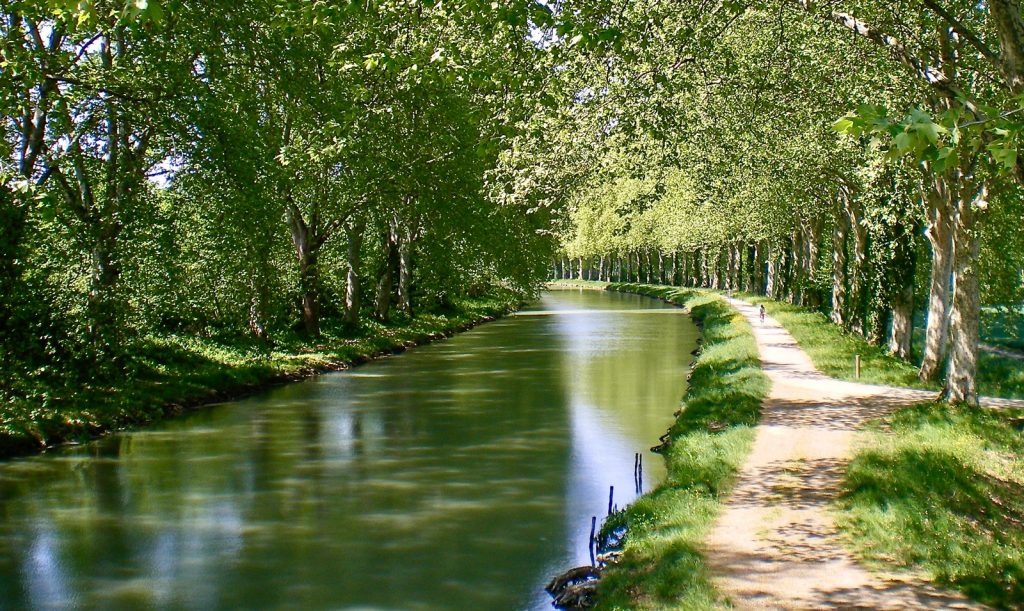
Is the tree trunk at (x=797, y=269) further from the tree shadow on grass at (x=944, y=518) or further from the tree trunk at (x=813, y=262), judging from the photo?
the tree shadow on grass at (x=944, y=518)

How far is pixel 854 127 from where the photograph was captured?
14.5 feet

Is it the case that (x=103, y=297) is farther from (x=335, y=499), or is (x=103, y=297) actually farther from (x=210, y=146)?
(x=335, y=499)

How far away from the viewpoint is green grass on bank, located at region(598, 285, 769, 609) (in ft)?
24.9

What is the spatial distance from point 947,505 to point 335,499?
8184 millimetres

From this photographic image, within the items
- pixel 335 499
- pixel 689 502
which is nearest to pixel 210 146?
pixel 335 499

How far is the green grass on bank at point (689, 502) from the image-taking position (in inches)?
299

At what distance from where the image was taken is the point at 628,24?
11.4m

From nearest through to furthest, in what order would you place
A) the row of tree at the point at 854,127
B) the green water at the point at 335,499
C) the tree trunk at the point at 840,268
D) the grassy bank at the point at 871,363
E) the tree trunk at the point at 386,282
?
the row of tree at the point at 854,127 < the green water at the point at 335,499 < the grassy bank at the point at 871,363 < the tree trunk at the point at 840,268 < the tree trunk at the point at 386,282

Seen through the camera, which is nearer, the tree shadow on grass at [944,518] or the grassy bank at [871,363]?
the tree shadow on grass at [944,518]

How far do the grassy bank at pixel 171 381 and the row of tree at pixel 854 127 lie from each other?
1006cm

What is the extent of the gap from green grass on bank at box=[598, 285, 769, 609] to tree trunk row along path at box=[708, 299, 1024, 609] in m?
0.20

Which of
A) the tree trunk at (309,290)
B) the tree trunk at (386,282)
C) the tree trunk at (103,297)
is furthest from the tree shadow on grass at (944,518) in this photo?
the tree trunk at (386,282)

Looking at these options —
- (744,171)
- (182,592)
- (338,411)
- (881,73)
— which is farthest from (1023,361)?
(182,592)

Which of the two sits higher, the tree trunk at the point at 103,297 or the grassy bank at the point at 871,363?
the tree trunk at the point at 103,297
